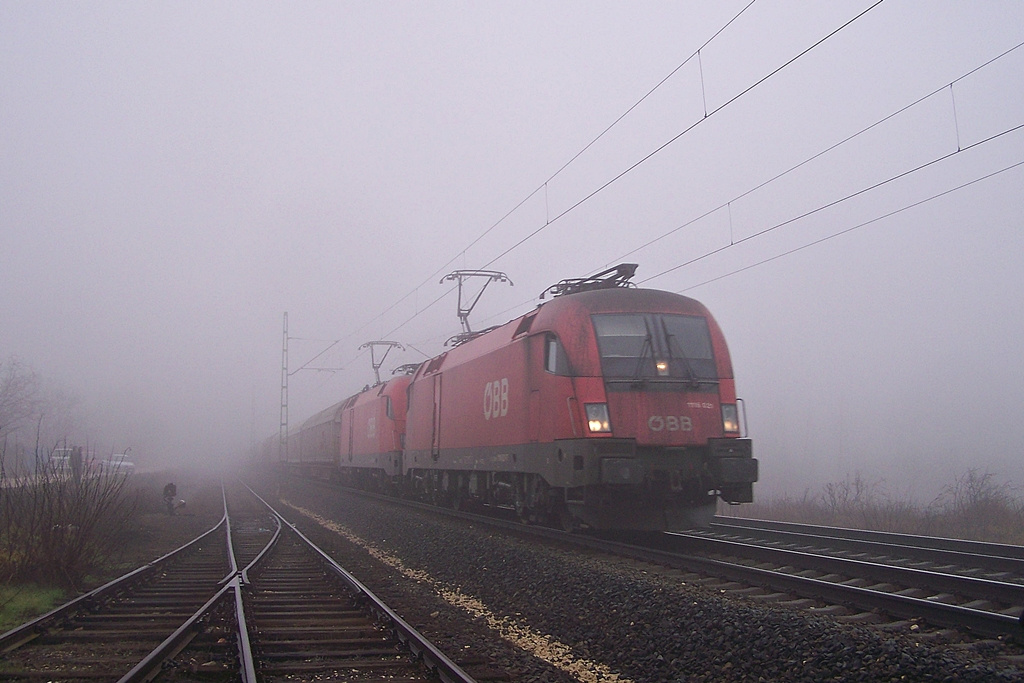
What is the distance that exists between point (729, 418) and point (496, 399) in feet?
13.5

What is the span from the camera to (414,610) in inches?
339

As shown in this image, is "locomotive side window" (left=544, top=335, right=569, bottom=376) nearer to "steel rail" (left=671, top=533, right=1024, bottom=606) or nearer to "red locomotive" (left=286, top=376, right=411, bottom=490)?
"steel rail" (left=671, top=533, right=1024, bottom=606)

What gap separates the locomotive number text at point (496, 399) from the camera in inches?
504

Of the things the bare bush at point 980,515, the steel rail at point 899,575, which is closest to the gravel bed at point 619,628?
the steel rail at point 899,575

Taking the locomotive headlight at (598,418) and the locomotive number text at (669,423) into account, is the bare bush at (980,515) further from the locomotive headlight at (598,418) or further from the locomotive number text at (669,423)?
the locomotive headlight at (598,418)

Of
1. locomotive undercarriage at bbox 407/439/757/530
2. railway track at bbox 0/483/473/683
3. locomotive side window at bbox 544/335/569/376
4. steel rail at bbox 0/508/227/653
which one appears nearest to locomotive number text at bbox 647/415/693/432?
locomotive undercarriage at bbox 407/439/757/530

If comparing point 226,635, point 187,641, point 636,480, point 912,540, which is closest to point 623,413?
point 636,480

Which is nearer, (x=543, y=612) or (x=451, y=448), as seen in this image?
(x=543, y=612)

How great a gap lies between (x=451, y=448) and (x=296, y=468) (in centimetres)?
3506

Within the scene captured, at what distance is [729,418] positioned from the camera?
35.6ft

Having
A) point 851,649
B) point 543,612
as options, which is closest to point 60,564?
point 543,612

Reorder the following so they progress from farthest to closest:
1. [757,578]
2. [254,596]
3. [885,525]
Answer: [885,525], [254,596], [757,578]

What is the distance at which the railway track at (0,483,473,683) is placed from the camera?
19.7 ft

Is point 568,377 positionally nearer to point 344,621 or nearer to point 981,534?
point 344,621
